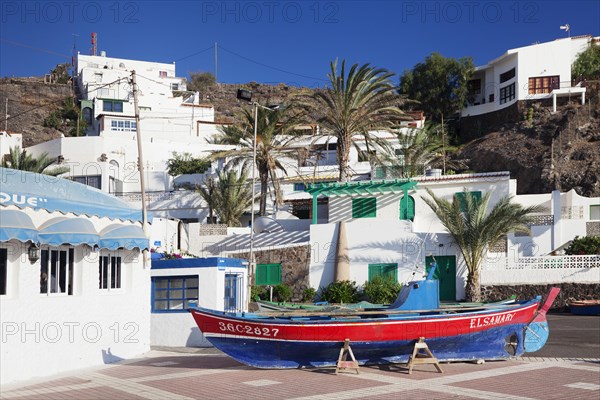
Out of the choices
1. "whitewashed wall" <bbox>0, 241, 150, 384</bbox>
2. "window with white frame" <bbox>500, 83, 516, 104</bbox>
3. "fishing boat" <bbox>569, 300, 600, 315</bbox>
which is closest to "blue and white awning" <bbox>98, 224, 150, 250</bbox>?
"whitewashed wall" <bbox>0, 241, 150, 384</bbox>

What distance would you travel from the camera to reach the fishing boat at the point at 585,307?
28.5 meters

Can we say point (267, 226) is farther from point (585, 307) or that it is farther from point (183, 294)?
point (183, 294)

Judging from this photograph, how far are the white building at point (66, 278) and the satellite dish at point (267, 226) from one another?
58.5 ft

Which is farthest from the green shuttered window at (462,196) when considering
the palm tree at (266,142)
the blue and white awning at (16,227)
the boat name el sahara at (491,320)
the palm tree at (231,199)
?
the blue and white awning at (16,227)

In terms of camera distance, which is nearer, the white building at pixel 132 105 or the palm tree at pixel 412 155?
the palm tree at pixel 412 155

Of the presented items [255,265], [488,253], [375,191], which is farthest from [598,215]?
[255,265]

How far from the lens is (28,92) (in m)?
82.4

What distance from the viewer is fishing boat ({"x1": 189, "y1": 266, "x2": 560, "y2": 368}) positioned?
15.5m

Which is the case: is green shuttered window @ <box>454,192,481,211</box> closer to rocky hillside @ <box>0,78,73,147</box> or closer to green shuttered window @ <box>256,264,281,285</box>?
green shuttered window @ <box>256,264,281,285</box>

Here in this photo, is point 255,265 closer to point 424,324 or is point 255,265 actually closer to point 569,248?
point 569,248

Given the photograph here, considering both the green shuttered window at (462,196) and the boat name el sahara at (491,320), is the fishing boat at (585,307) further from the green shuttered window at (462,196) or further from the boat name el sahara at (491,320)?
the boat name el sahara at (491,320)

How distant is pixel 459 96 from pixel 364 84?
3573 cm

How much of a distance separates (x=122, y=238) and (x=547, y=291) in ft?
67.2

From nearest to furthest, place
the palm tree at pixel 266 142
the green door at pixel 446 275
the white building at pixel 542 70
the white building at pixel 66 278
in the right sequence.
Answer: the white building at pixel 66 278 → the green door at pixel 446 275 → the palm tree at pixel 266 142 → the white building at pixel 542 70
